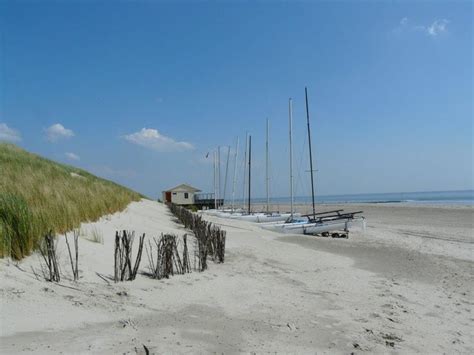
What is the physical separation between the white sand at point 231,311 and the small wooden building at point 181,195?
49464 mm

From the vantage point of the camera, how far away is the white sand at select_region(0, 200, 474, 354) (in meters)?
4.21

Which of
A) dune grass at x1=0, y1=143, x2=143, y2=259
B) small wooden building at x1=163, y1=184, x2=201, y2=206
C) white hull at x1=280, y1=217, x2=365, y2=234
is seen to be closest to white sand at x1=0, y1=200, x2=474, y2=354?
dune grass at x1=0, y1=143, x2=143, y2=259

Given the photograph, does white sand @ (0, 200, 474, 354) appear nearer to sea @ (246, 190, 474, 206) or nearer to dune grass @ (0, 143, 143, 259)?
dune grass @ (0, 143, 143, 259)

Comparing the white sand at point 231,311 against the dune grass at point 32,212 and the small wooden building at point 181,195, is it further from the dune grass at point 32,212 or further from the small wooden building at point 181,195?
the small wooden building at point 181,195

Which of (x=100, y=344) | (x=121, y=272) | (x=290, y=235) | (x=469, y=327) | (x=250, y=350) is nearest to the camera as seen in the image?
(x=100, y=344)

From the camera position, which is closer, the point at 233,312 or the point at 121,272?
the point at 233,312

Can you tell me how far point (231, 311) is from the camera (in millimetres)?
5578

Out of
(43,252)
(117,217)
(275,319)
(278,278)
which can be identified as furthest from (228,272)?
(117,217)

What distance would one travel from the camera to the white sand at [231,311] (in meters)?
4.21

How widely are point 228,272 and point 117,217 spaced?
598cm

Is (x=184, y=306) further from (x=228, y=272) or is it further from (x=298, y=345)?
(x=228, y=272)

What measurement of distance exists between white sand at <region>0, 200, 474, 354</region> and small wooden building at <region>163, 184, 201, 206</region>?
49464 millimetres

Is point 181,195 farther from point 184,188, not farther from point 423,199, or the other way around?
point 423,199

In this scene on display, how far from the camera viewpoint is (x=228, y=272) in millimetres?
8180
